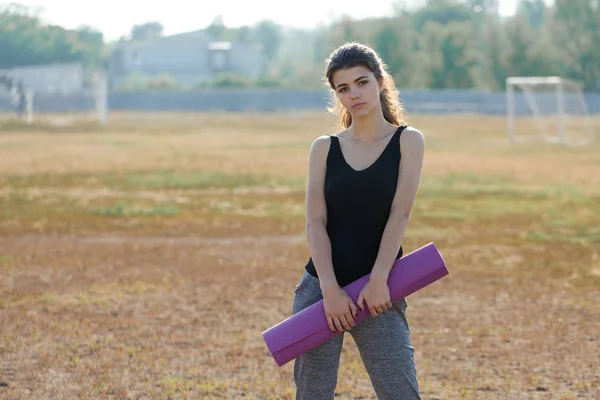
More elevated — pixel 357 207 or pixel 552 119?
pixel 357 207

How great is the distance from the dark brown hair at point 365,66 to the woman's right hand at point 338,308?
26.8 inches

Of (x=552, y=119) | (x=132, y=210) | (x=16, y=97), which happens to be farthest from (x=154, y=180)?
(x=16, y=97)

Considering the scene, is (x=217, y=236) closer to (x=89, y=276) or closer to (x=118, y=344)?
(x=89, y=276)

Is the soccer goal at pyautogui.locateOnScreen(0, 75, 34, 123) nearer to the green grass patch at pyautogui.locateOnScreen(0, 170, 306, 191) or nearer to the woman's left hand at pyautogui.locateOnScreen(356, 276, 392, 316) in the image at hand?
the green grass patch at pyautogui.locateOnScreen(0, 170, 306, 191)

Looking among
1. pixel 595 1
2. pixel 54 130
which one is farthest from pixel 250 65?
pixel 54 130

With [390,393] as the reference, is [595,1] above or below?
above

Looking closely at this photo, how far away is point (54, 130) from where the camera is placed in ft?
155

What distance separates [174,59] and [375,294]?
13300cm

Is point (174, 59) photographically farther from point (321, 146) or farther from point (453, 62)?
point (321, 146)

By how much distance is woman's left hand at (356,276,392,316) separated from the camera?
11.9 feet

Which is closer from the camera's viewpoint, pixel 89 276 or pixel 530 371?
pixel 530 371

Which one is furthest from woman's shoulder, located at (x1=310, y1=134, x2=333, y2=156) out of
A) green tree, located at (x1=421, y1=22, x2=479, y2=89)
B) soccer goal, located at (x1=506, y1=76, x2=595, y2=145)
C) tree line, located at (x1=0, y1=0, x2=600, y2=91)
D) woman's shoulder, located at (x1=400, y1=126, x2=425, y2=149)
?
green tree, located at (x1=421, y1=22, x2=479, y2=89)

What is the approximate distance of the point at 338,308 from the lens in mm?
3623

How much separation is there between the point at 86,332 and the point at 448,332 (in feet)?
8.49
